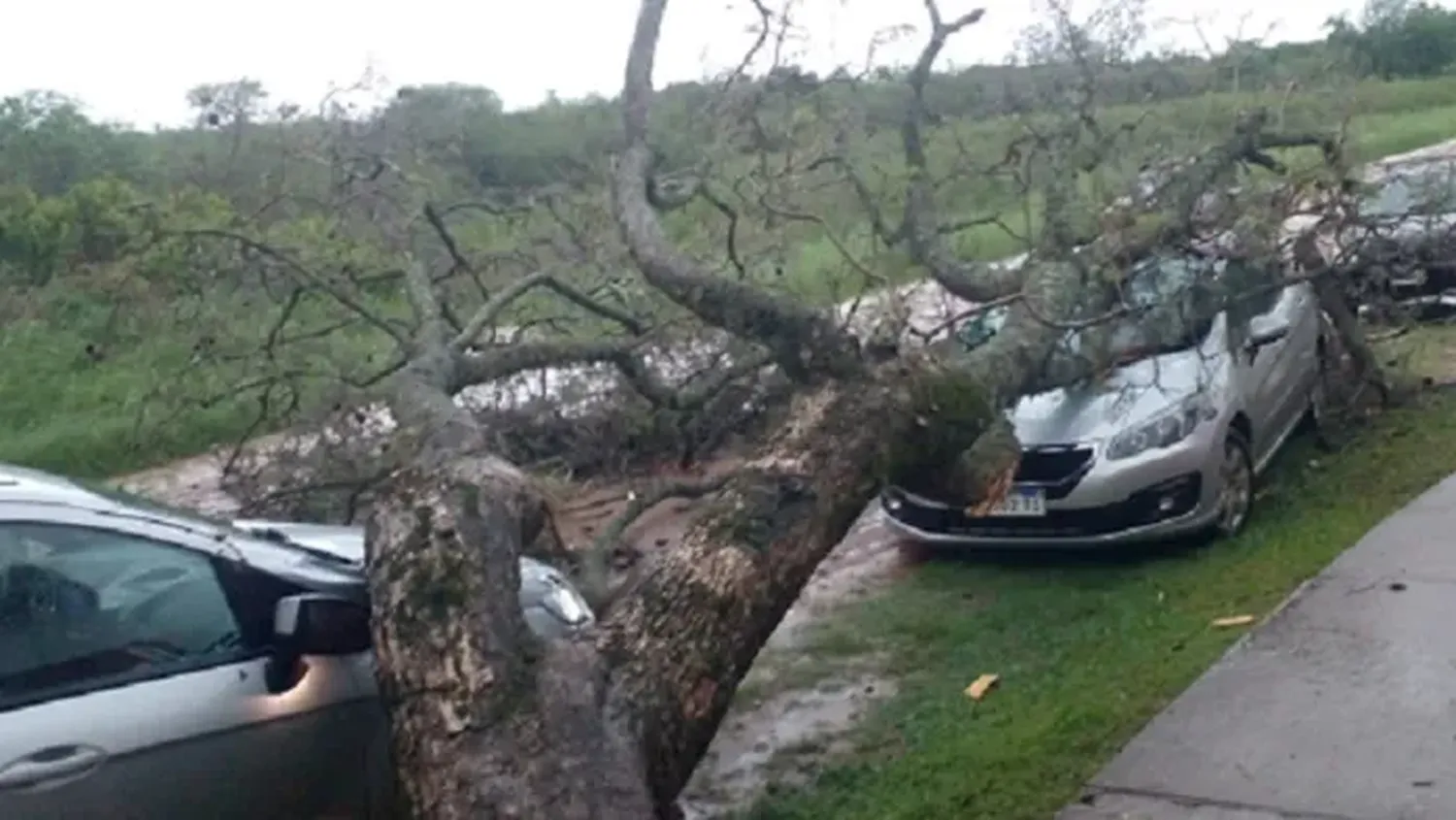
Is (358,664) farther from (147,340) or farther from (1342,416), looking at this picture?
(147,340)

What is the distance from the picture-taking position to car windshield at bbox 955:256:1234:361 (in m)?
10.1

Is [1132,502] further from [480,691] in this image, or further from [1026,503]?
[480,691]

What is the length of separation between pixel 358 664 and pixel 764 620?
144cm

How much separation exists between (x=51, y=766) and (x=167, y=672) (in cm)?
42

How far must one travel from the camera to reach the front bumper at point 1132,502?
9219 millimetres

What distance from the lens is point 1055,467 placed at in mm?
9367

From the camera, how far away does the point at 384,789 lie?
16.9 ft

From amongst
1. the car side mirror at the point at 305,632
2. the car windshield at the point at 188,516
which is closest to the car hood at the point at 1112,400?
the car windshield at the point at 188,516

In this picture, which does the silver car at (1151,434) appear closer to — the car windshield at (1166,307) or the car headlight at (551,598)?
the car windshield at (1166,307)

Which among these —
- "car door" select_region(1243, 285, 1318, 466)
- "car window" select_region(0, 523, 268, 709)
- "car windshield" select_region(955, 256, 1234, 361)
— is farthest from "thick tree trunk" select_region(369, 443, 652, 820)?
"car door" select_region(1243, 285, 1318, 466)

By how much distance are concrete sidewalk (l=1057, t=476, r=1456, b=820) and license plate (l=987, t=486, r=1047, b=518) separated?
153cm

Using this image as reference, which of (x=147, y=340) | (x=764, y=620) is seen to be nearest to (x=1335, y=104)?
(x=764, y=620)

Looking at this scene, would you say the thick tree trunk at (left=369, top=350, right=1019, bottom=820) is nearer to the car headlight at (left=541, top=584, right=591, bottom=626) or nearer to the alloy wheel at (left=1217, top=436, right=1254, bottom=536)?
the car headlight at (left=541, top=584, right=591, bottom=626)

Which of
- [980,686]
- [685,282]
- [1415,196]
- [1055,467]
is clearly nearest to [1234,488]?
[1055,467]
